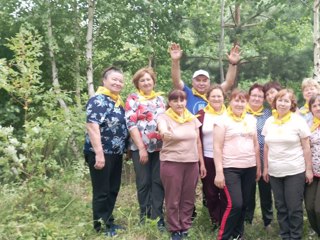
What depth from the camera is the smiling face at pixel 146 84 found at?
448 cm

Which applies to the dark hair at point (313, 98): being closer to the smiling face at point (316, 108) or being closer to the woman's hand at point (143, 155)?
the smiling face at point (316, 108)

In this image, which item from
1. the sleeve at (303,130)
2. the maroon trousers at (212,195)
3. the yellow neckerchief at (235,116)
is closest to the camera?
the sleeve at (303,130)

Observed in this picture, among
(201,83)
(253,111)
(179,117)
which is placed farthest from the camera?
(201,83)

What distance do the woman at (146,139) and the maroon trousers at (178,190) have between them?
22 centimetres

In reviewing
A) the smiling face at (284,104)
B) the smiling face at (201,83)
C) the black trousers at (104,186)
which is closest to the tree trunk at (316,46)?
the smiling face at (201,83)

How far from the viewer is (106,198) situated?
4.47 meters

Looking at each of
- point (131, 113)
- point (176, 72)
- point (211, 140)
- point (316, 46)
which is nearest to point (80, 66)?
point (176, 72)

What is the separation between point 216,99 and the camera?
4.48 m

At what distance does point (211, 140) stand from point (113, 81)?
128cm

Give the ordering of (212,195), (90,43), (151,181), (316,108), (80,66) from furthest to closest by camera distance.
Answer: (80,66)
(90,43)
(212,195)
(151,181)
(316,108)

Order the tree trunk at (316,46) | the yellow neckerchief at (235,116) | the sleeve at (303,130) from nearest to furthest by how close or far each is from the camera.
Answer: the sleeve at (303,130), the yellow neckerchief at (235,116), the tree trunk at (316,46)

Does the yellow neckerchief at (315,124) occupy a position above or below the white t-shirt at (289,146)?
above

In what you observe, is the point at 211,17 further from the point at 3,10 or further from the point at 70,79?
the point at 3,10

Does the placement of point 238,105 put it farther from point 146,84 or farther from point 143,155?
point 143,155
